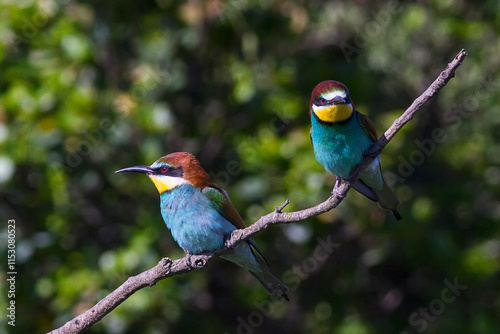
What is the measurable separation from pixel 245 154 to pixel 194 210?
119cm

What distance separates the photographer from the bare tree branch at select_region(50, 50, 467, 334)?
90.9 inches

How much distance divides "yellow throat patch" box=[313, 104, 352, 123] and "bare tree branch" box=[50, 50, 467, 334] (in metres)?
0.32

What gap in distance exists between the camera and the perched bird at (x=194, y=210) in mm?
3213

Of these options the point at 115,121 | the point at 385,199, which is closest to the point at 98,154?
the point at 115,121

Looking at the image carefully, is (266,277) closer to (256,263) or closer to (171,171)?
(256,263)

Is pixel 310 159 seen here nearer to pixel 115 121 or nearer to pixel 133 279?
pixel 115 121

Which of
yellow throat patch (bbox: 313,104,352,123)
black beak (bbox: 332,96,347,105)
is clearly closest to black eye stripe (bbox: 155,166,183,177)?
yellow throat patch (bbox: 313,104,352,123)

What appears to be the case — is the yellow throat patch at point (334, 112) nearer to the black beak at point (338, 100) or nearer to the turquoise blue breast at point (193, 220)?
the black beak at point (338, 100)

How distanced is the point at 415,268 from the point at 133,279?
3191 mm

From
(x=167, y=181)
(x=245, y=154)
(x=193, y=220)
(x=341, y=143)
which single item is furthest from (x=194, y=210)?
(x=245, y=154)

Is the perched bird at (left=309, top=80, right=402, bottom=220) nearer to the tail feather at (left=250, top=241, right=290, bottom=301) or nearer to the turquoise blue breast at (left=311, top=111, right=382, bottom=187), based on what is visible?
the turquoise blue breast at (left=311, top=111, right=382, bottom=187)

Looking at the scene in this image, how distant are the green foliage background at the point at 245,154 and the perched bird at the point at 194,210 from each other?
94 centimetres

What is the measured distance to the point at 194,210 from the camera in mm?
3279

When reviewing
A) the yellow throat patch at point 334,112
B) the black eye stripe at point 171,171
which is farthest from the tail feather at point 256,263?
the yellow throat patch at point 334,112
